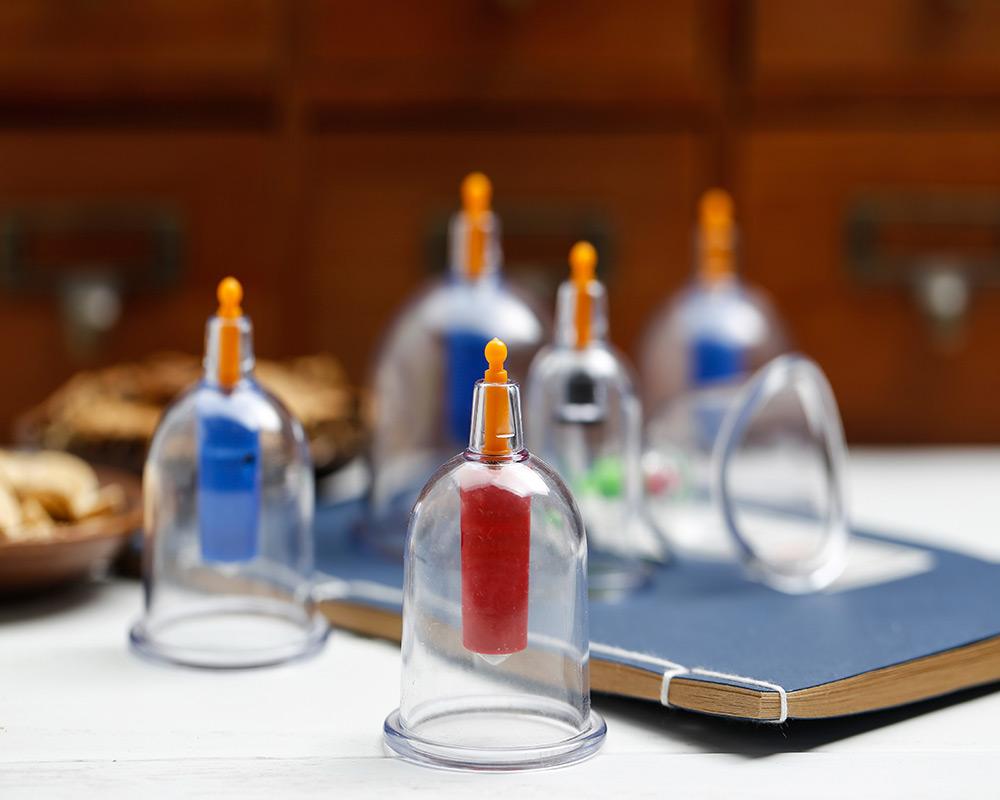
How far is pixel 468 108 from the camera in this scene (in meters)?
1.40

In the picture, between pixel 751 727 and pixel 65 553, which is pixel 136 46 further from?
pixel 751 727

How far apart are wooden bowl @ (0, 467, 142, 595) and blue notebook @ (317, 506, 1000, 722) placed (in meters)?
0.12

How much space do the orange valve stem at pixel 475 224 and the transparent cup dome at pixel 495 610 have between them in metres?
0.30

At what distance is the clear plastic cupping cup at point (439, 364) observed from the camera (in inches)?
34.9

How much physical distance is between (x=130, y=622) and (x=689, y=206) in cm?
82

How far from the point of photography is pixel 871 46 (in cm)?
139

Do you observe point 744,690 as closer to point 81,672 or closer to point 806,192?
point 81,672

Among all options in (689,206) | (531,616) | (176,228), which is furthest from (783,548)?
(176,228)

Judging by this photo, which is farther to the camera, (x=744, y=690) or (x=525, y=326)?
(x=525, y=326)

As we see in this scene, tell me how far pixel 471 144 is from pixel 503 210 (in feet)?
0.24

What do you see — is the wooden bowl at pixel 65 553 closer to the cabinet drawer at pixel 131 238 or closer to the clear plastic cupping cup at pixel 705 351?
the clear plastic cupping cup at pixel 705 351

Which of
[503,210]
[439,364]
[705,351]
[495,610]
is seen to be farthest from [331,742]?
[503,210]

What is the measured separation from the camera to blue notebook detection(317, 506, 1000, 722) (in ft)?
1.94

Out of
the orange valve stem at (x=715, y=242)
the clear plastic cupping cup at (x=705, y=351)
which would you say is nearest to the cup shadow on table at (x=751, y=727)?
the clear plastic cupping cup at (x=705, y=351)
